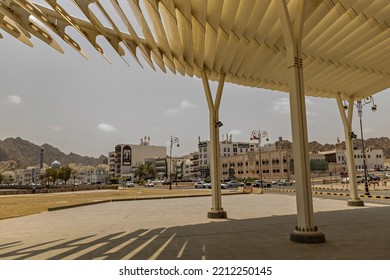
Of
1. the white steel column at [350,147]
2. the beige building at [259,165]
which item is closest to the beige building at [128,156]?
the beige building at [259,165]

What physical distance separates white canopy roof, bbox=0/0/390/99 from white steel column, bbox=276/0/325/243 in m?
1.50

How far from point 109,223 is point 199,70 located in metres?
7.70

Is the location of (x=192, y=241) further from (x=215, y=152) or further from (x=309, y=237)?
(x=215, y=152)

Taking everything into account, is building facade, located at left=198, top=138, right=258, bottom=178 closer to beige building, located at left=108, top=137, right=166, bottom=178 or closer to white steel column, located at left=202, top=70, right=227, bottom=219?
beige building, located at left=108, top=137, right=166, bottom=178

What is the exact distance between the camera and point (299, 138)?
8.16m

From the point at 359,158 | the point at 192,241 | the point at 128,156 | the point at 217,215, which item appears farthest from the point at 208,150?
the point at 192,241

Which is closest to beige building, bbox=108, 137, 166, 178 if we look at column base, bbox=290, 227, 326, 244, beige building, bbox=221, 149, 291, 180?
beige building, bbox=221, 149, 291, 180

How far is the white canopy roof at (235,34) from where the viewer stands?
9.01m

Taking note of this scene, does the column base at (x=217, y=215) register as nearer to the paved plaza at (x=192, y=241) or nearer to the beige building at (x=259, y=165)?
the paved plaza at (x=192, y=241)

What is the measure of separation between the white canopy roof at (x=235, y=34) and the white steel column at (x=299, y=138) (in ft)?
4.93

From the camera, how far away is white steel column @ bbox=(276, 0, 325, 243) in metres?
8.10

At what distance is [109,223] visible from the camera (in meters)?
13.0

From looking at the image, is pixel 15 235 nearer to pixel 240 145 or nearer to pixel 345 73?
pixel 345 73

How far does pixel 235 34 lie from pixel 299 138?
492cm
